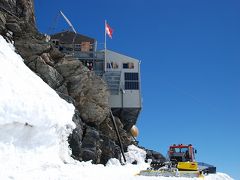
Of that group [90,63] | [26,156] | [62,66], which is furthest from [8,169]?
[90,63]

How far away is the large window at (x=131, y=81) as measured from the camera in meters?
48.5

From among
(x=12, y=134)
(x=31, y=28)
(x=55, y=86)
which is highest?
(x=31, y=28)

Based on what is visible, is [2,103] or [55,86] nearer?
[2,103]

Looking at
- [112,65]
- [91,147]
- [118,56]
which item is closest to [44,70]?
[91,147]

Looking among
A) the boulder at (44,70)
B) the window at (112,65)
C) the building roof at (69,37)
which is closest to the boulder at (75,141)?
the boulder at (44,70)

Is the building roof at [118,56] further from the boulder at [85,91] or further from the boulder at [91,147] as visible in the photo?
the boulder at [91,147]

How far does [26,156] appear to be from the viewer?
Answer: 17250mm

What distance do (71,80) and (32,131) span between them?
15148 mm

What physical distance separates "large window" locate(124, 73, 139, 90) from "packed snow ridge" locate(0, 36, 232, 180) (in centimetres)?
A: 2282

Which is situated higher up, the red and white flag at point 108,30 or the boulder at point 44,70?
the red and white flag at point 108,30

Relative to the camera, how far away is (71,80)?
33.8 metres

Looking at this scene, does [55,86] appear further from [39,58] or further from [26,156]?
[26,156]

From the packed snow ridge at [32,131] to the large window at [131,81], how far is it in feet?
74.9

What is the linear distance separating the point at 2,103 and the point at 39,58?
551 inches
